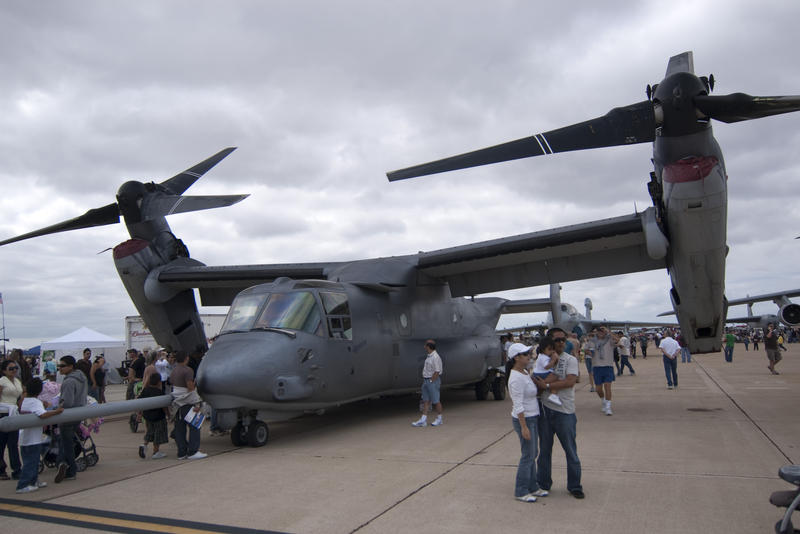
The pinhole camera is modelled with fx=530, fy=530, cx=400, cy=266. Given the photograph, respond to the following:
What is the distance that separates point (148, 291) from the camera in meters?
12.1

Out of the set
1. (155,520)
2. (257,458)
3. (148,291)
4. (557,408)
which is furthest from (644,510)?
(148,291)

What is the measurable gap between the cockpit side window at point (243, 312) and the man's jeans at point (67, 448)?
101 inches

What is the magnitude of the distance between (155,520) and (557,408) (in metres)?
3.65

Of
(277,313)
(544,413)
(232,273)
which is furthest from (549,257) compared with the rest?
(232,273)

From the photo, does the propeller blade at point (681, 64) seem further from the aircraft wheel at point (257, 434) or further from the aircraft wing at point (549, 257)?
the aircraft wheel at point (257, 434)

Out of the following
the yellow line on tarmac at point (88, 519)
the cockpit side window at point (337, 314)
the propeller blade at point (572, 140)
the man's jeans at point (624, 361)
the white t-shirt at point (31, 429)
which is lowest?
the man's jeans at point (624, 361)

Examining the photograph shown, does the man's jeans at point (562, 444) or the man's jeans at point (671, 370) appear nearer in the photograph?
the man's jeans at point (562, 444)

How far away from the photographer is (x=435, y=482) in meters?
5.50

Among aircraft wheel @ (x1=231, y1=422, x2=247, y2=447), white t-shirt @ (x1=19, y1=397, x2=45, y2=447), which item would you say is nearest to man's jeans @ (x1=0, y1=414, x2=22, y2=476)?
white t-shirt @ (x1=19, y1=397, x2=45, y2=447)

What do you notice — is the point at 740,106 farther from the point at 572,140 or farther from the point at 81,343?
the point at 81,343

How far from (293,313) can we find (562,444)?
16.0ft

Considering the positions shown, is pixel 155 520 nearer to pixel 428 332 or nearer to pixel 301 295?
pixel 301 295

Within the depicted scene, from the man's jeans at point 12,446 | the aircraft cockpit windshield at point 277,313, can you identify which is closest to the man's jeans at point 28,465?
the man's jeans at point 12,446

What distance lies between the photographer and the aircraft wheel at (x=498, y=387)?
1331cm
